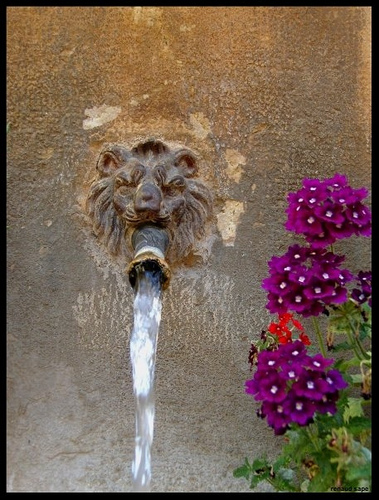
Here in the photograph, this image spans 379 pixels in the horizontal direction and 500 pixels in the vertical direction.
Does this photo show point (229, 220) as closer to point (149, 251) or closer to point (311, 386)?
point (149, 251)

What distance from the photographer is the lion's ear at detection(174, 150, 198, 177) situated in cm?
202

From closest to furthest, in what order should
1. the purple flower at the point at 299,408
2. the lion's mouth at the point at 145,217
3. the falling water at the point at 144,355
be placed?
the purple flower at the point at 299,408 < the falling water at the point at 144,355 < the lion's mouth at the point at 145,217

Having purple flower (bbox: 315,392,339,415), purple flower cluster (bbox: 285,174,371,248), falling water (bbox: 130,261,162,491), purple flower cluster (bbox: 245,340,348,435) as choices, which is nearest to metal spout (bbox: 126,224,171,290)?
→ falling water (bbox: 130,261,162,491)

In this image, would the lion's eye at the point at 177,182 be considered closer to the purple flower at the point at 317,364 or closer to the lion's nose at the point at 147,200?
the lion's nose at the point at 147,200

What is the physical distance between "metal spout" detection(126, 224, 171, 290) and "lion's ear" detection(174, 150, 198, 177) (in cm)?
18

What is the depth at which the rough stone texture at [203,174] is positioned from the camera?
1811 mm

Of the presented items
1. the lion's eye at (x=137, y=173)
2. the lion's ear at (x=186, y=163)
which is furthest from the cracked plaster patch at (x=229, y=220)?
the lion's eye at (x=137, y=173)

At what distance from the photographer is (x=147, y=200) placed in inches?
74.8

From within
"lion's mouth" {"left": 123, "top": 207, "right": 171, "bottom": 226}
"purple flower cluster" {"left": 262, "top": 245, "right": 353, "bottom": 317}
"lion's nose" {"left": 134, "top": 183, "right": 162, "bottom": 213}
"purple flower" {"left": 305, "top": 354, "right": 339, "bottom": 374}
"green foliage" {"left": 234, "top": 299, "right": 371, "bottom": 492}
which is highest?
"lion's nose" {"left": 134, "top": 183, "right": 162, "bottom": 213}

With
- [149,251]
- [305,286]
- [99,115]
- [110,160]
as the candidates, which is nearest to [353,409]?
[305,286]

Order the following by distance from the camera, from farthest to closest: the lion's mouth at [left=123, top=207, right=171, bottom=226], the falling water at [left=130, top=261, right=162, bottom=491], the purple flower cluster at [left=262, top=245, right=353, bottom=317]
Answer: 1. the lion's mouth at [left=123, top=207, right=171, bottom=226]
2. the falling water at [left=130, top=261, right=162, bottom=491]
3. the purple flower cluster at [left=262, top=245, right=353, bottom=317]

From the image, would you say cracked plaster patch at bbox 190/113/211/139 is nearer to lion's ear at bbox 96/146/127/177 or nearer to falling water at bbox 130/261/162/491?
lion's ear at bbox 96/146/127/177
